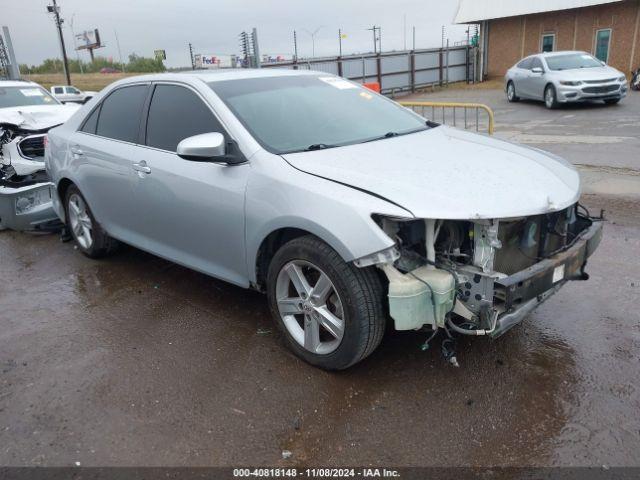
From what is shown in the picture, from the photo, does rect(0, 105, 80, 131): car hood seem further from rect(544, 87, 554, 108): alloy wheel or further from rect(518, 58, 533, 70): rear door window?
rect(518, 58, 533, 70): rear door window

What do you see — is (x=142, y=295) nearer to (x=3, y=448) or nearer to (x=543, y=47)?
(x=3, y=448)

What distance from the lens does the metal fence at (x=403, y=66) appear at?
74.1ft

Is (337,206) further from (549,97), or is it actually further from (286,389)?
(549,97)

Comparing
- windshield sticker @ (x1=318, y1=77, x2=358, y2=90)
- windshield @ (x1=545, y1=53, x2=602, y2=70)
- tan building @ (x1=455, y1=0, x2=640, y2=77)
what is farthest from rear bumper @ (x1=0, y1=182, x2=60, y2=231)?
tan building @ (x1=455, y1=0, x2=640, y2=77)

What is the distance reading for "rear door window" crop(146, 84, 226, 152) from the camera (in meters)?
3.93

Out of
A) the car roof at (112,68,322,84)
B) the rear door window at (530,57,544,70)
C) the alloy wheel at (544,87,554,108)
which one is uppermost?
the car roof at (112,68,322,84)

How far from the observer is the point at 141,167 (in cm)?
431

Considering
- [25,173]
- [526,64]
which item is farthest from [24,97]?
[526,64]

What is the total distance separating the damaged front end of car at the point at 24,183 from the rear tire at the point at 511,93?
52.3 feet

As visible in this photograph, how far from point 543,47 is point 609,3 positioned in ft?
12.2

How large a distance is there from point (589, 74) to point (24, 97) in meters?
14.2

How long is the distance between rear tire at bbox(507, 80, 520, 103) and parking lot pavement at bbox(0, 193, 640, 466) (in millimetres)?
15860

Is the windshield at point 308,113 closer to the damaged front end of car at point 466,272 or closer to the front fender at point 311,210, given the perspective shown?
the front fender at point 311,210

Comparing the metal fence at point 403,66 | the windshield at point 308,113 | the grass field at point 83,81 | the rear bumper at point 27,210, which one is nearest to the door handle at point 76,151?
the rear bumper at point 27,210
